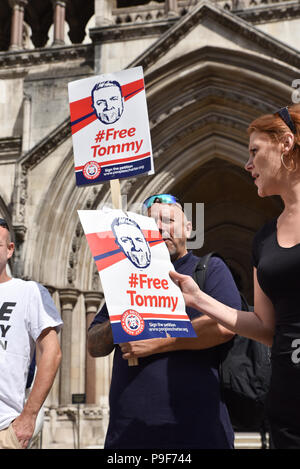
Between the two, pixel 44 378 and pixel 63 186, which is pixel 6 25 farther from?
pixel 44 378

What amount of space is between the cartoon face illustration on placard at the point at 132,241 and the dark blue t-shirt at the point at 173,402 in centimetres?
32

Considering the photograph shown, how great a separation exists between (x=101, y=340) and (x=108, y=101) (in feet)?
4.00

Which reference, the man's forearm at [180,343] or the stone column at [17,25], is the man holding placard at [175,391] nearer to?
the man's forearm at [180,343]

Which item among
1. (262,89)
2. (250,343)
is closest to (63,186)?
(262,89)

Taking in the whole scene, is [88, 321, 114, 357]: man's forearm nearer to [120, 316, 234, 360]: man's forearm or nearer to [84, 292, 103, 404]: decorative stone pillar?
[120, 316, 234, 360]: man's forearm

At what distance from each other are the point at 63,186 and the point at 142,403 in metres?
8.59

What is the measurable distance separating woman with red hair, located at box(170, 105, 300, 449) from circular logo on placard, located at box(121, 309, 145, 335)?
0.25m

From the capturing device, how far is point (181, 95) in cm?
1120

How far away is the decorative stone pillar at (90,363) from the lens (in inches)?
409

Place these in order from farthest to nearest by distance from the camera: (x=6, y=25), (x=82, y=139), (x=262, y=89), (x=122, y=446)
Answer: (x=6, y=25) < (x=262, y=89) < (x=82, y=139) < (x=122, y=446)

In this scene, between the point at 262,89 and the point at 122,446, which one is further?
the point at 262,89

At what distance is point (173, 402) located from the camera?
2.42 m

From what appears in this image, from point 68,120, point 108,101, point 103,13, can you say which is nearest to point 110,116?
point 108,101

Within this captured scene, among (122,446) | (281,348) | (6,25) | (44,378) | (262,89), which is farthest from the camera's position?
(6,25)
